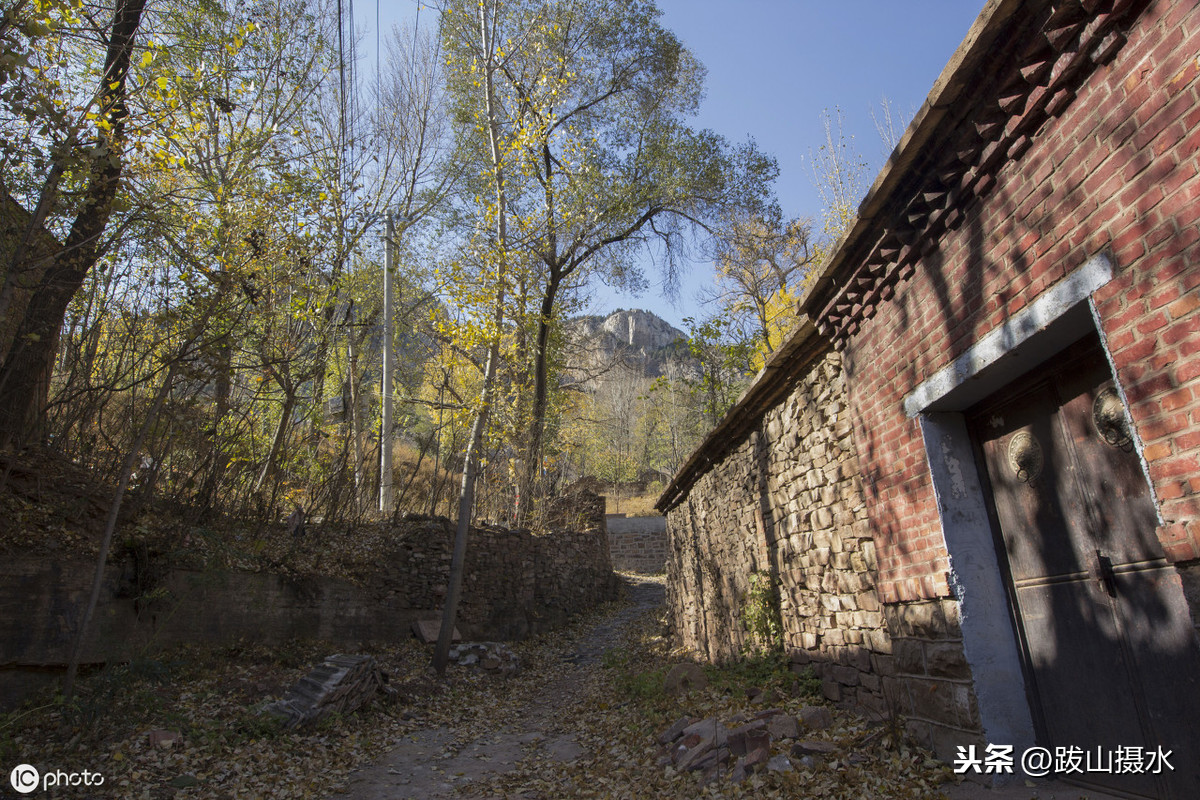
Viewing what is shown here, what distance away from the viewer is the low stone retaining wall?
5.75m

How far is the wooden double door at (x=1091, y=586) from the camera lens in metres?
2.63

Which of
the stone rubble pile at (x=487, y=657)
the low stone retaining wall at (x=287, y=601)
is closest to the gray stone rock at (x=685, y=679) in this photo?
the stone rubble pile at (x=487, y=657)

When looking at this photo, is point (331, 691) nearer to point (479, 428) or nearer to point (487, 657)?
point (487, 657)

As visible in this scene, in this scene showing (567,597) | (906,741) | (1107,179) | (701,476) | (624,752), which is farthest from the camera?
(567,597)

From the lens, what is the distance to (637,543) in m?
23.9

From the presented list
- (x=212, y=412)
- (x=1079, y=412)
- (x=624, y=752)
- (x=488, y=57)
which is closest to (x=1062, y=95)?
(x=1079, y=412)

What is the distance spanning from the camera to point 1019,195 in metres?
2.85

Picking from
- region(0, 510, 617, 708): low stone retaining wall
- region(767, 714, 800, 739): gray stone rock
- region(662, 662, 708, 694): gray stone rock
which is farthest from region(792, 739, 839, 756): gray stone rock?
region(0, 510, 617, 708): low stone retaining wall

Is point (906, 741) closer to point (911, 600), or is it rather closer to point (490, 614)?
point (911, 600)

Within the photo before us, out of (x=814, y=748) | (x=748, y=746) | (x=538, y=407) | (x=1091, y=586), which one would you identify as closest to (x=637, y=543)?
(x=538, y=407)

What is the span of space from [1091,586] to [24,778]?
6.61 m

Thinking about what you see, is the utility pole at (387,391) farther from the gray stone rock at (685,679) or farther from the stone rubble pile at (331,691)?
the gray stone rock at (685,679)

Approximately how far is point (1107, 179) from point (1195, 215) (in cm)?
40

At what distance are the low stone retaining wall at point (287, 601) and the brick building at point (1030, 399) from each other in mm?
6683
